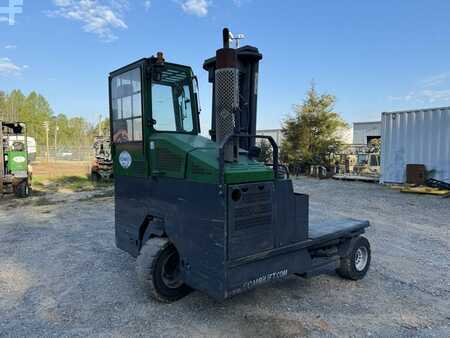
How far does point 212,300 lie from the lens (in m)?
3.87

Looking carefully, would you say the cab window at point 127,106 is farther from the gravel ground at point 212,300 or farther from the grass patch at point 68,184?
the grass patch at point 68,184

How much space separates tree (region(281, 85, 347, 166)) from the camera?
1984cm

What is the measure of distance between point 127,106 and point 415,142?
42.1 ft

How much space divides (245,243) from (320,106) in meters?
18.2

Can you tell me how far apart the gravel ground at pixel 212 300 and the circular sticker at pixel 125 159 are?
4.80ft

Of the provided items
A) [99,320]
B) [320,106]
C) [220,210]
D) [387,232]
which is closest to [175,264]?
[99,320]

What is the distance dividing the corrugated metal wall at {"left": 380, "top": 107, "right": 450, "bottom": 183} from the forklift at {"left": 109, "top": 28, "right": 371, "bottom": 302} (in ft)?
33.5

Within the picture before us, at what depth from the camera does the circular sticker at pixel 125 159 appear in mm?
4328

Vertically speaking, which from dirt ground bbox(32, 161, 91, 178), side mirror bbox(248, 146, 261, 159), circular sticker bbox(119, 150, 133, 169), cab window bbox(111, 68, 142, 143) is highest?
cab window bbox(111, 68, 142, 143)

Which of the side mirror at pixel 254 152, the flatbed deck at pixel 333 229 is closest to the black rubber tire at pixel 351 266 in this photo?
the flatbed deck at pixel 333 229

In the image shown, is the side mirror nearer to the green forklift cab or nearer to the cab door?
the green forklift cab

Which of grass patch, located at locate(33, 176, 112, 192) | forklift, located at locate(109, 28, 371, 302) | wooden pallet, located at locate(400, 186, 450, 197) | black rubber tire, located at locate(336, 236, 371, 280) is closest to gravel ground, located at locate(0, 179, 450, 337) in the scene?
black rubber tire, located at locate(336, 236, 371, 280)

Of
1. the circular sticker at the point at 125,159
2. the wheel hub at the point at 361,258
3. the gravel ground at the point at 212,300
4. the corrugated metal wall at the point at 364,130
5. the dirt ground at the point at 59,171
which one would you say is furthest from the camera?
the corrugated metal wall at the point at 364,130

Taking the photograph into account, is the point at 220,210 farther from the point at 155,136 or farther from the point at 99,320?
the point at 99,320
